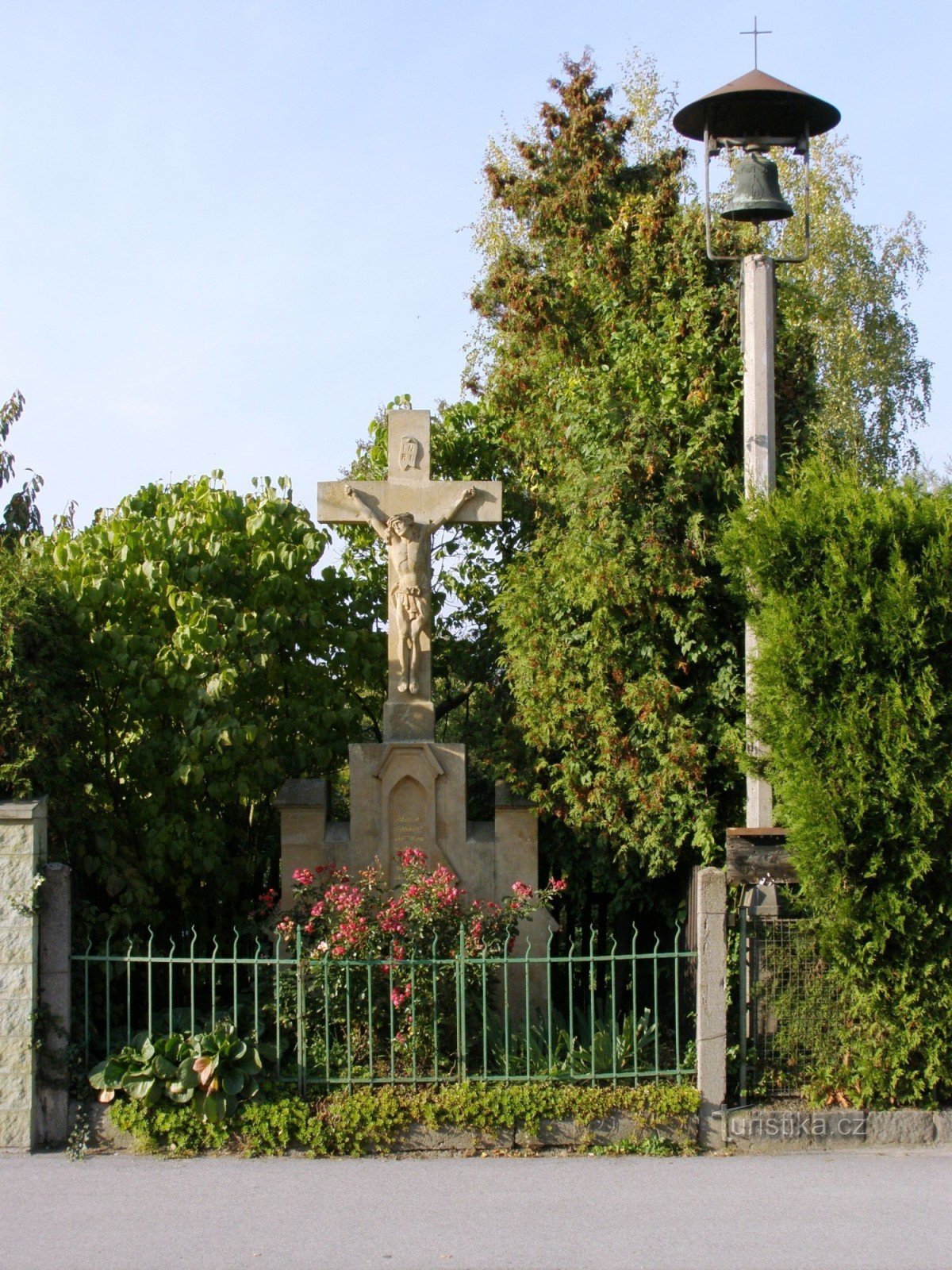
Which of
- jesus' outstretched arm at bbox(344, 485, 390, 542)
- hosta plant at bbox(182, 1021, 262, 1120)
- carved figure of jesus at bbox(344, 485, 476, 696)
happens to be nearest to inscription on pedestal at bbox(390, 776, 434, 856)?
carved figure of jesus at bbox(344, 485, 476, 696)

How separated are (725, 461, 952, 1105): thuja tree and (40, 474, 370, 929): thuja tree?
12.1 ft

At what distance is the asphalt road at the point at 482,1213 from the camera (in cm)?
561

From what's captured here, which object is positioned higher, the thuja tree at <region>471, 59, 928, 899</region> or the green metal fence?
the thuja tree at <region>471, 59, 928, 899</region>

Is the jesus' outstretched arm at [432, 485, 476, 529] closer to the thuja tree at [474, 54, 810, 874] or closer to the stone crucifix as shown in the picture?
the stone crucifix

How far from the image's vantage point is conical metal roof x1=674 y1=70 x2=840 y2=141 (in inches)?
342

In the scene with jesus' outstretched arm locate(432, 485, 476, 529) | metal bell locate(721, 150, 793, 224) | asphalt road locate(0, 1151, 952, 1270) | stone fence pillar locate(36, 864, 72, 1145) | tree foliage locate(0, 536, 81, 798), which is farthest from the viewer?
jesus' outstretched arm locate(432, 485, 476, 529)

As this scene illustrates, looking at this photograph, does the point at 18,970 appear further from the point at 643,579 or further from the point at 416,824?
the point at 643,579

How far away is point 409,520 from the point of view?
9.26 meters

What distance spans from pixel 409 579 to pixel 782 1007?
12.5ft

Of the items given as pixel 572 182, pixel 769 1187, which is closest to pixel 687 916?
pixel 769 1187

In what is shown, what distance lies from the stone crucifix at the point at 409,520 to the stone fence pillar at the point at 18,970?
2.72 meters

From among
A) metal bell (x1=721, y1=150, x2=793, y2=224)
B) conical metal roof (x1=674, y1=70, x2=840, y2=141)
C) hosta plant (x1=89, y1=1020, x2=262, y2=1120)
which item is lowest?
hosta plant (x1=89, y1=1020, x2=262, y2=1120)

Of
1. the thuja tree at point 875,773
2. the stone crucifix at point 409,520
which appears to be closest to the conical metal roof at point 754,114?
the stone crucifix at point 409,520

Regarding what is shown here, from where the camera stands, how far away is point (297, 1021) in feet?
24.2
